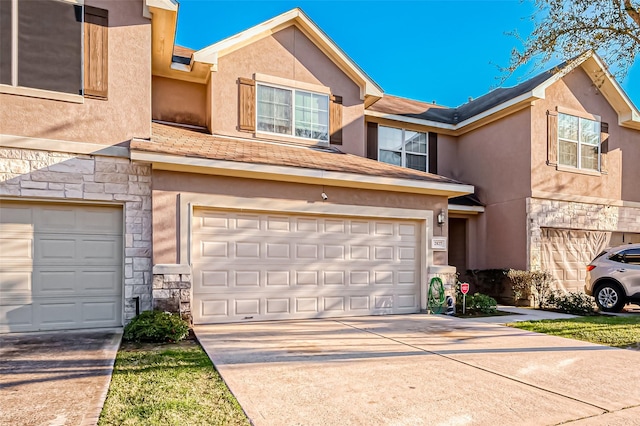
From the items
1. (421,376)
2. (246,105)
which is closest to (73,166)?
(246,105)

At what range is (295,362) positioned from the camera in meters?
5.62

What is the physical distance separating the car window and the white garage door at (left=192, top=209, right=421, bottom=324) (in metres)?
5.38

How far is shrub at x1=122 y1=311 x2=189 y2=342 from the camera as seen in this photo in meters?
6.71

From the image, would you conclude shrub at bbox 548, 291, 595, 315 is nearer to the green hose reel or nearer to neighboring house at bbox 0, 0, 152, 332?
the green hose reel

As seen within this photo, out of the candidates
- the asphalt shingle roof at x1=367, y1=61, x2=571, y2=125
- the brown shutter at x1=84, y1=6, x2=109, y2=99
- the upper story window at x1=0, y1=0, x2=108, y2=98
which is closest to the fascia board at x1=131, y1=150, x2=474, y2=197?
the brown shutter at x1=84, y1=6, x2=109, y2=99

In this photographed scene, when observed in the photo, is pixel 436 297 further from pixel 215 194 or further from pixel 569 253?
pixel 569 253

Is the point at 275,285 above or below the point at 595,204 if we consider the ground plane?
below

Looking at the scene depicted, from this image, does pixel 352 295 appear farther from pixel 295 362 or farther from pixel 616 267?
pixel 616 267

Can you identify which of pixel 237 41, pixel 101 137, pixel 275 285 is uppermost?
pixel 237 41

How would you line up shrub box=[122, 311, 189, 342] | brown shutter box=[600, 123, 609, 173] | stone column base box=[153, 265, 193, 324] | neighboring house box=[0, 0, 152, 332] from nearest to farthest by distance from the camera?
shrub box=[122, 311, 189, 342], neighboring house box=[0, 0, 152, 332], stone column base box=[153, 265, 193, 324], brown shutter box=[600, 123, 609, 173]

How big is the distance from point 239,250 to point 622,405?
646 cm

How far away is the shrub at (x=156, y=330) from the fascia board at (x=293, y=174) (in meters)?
2.73

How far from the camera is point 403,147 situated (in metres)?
13.9

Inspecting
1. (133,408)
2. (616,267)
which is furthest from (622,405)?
(616,267)
